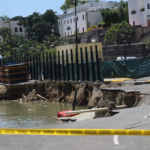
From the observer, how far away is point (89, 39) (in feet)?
286

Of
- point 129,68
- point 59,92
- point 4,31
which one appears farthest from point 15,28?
point 129,68

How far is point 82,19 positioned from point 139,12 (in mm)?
21541

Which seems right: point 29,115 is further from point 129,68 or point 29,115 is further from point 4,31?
point 4,31

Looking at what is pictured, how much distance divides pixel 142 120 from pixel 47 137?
3.24m

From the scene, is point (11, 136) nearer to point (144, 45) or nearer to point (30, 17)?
point (144, 45)

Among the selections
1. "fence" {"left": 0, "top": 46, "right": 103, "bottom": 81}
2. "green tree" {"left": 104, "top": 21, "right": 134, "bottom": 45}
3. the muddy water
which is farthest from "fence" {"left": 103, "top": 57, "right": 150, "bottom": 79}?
"green tree" {"left": 104, "top": 21, "right": 134, "bottom": 45}

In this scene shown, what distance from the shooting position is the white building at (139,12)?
82.6 m

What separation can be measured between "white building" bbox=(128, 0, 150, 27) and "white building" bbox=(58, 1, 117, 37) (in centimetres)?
1643

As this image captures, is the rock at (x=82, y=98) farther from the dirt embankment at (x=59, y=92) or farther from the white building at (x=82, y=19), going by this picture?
the white building at (x=82, y=19)

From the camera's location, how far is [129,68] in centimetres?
3297

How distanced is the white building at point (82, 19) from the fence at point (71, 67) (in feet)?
196

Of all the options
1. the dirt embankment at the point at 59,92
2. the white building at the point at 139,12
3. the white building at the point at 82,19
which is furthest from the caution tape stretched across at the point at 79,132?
the white building at the point at 82,19

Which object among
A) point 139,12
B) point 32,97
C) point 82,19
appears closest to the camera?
point 32,97

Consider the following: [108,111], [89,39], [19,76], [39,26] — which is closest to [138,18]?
[89,39]
